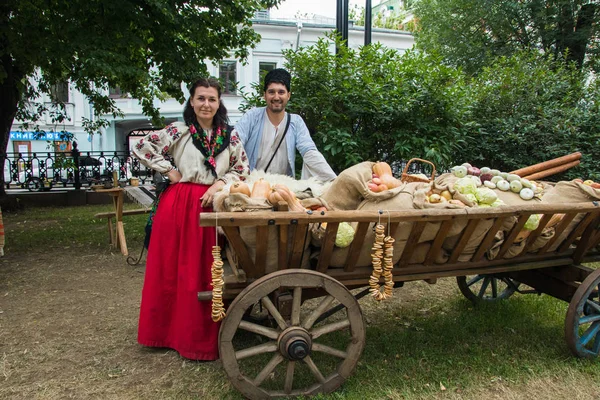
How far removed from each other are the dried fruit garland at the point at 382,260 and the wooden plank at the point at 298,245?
38cm

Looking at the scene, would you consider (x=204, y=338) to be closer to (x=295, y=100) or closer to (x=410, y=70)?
(x=295, y=100)

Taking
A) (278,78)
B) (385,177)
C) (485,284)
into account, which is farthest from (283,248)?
(485,284)

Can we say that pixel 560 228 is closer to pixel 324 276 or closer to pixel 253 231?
pixel 324 276

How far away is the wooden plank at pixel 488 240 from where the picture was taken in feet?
8.64

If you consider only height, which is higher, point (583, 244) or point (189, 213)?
point (189, 213)

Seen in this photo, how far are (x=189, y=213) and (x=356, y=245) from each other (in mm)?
1184

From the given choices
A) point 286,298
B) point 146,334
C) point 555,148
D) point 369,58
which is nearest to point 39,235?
point 146,334

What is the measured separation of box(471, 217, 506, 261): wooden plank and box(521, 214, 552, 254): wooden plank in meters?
0.30

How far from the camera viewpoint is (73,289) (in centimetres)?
487

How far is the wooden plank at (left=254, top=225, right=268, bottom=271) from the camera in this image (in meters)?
2.25

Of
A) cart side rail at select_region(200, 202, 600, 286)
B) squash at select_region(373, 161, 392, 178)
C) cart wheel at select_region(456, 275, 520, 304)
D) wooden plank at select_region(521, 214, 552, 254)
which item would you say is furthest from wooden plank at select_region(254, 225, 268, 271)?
cart wheel at select_region(456, 275, 520, 304)

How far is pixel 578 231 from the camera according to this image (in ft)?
9.82

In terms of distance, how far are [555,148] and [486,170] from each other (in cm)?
409

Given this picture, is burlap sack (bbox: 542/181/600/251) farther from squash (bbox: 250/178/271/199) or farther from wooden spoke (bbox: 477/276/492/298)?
squash (bbox: 250/178/271/199)
